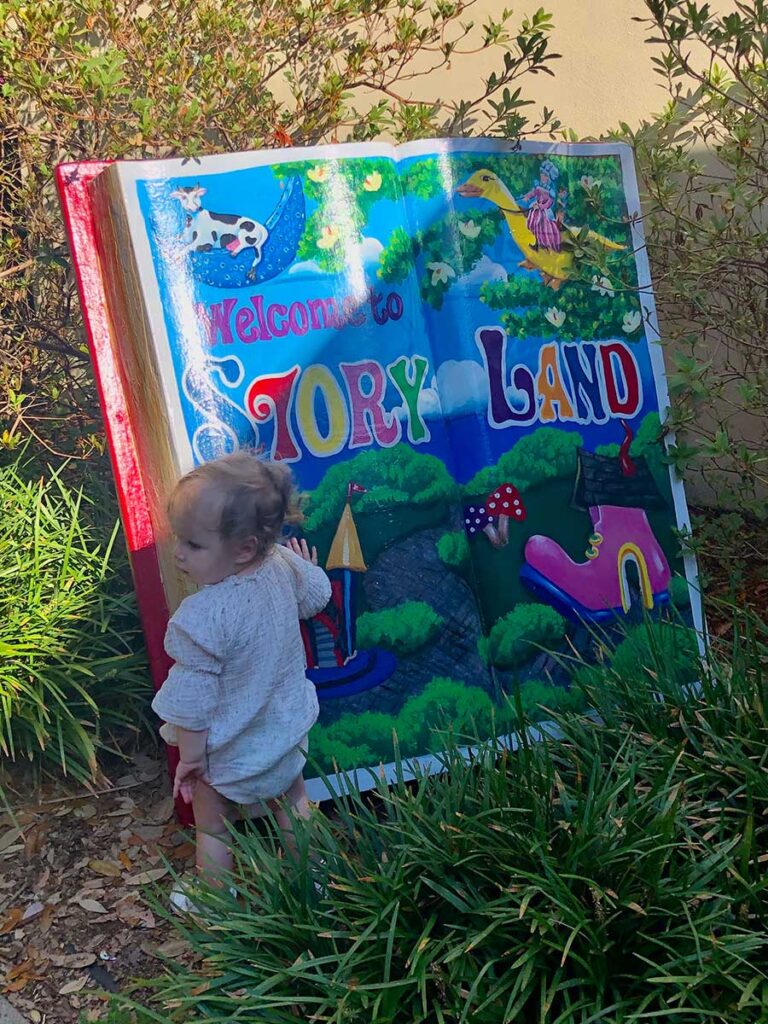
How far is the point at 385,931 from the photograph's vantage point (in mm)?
2258

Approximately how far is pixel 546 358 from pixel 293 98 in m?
1.98

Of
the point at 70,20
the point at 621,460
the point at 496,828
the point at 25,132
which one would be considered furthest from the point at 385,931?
the point at 70,20

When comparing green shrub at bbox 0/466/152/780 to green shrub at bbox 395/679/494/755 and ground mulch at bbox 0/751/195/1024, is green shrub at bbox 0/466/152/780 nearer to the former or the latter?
ground mulch at bbox 0/751/195/1024

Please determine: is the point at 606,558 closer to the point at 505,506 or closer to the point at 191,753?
the point at 505,506

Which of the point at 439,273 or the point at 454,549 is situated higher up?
the point at 439,273

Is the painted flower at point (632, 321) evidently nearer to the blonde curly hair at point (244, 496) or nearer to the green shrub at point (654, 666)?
the green shrub at point (654, 666)

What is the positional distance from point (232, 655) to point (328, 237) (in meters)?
1.31

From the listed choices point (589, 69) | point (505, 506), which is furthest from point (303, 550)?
point (589, 69)

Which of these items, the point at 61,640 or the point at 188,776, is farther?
the point at 61,640

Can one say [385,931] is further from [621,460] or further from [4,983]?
[621,460]

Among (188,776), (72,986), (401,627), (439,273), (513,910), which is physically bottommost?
(72,986)


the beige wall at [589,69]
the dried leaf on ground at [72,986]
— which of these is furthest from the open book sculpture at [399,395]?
the beige wall at [589,69]

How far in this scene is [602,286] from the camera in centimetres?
369

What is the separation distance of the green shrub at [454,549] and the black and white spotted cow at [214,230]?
3.28ft
